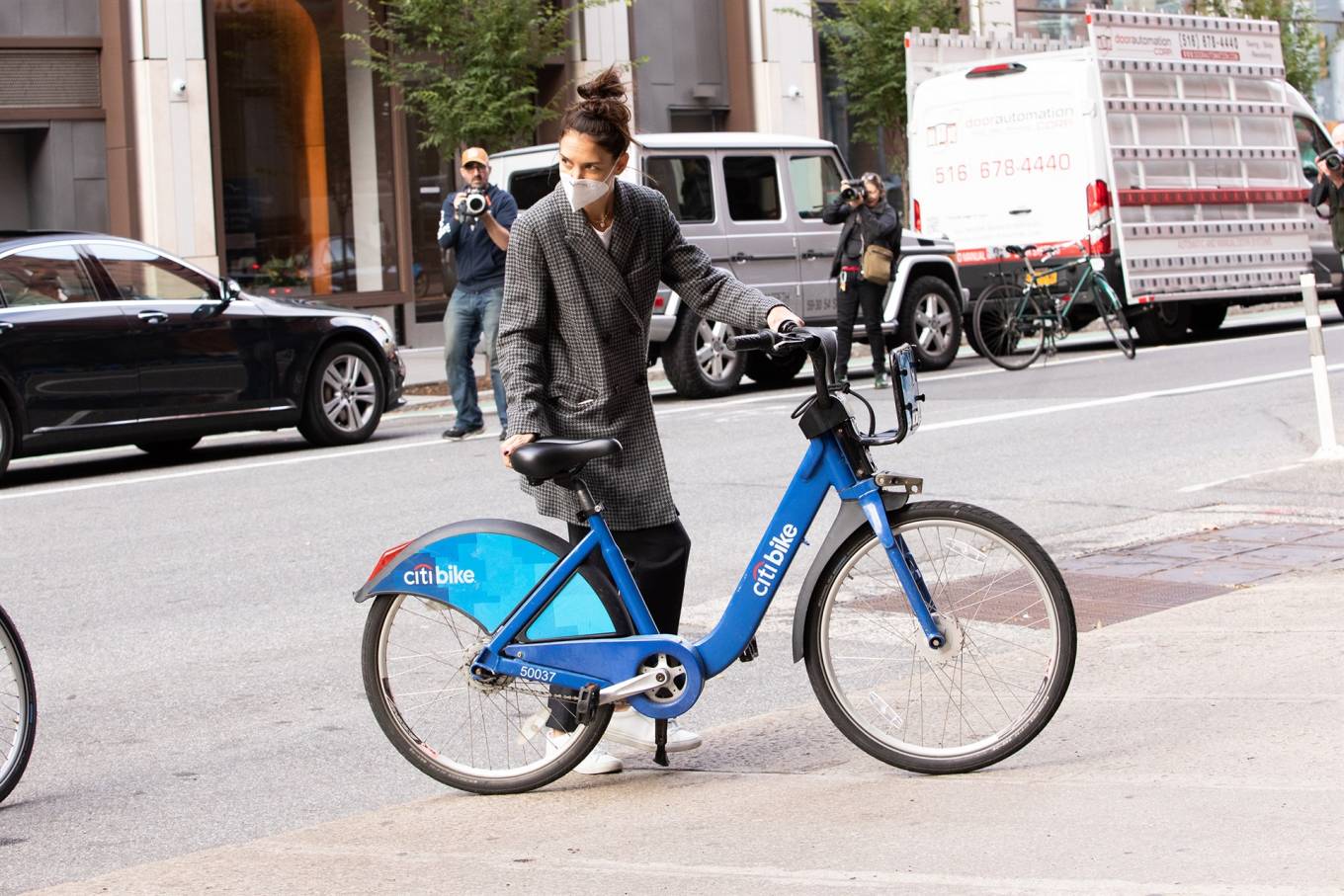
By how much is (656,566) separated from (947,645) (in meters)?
0.76

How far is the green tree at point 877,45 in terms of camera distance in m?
26.5

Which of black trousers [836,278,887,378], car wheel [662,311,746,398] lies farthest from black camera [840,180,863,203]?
car wheel [662,311,746,398]

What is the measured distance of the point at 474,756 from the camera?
4.98 m

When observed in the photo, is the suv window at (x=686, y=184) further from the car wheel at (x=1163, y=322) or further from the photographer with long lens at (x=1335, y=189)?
the car wheel at (x=1163, y=322)

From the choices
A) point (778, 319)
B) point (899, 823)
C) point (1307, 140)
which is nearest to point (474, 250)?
point (778, 319)

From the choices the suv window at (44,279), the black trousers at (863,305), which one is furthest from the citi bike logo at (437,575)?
the black trousers at (863,305)

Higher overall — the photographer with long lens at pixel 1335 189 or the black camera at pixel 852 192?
the black camera at pixel 852 192

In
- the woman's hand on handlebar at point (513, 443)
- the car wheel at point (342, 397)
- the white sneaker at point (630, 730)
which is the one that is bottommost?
the white sneaker at point (630, 730)

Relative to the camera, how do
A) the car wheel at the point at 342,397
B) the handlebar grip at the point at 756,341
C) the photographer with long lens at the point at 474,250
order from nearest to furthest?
the handlebar grip at the point at 756,341 → the photographer with long lens at the point at 474,250 → the car wheel at the point at 342,397

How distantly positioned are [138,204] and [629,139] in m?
17.8

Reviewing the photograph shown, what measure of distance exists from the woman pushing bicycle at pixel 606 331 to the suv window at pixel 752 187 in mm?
12047

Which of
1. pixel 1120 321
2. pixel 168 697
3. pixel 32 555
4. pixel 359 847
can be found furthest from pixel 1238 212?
pixel 359 847

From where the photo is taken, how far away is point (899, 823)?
442 cm

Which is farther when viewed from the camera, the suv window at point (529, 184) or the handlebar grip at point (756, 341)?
the suv window at point (529, 184)
